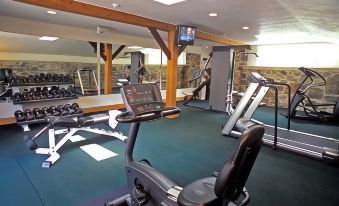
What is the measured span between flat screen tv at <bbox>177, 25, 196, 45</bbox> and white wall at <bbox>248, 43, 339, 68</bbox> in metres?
4.07

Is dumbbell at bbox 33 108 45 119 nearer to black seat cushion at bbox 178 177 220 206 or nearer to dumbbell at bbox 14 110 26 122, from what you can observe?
dumbbell at bbox 14 110 26 122

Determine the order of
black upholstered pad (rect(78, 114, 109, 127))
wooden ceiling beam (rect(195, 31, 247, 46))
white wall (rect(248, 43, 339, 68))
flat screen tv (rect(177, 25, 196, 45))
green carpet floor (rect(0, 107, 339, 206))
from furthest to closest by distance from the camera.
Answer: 1. white wall (rect(248, 43, 339, 68))
2. wooden ceiling beam (rect(195, 31, 247, 46))
3. flat screen tv (rect(177, 25, 196, 45))
4. black upholstered pad (rect(78, 114, 109, 127))
5. green carpet floor (rect(0, 107, 339, 206))

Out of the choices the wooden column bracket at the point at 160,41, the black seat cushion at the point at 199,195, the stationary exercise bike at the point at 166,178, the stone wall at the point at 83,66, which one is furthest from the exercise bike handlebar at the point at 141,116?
the stone wall at the point at 83,66

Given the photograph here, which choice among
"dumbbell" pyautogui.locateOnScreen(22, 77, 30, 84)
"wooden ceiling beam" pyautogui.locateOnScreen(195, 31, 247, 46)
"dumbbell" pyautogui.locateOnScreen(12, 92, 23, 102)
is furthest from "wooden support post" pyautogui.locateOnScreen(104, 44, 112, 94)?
"wooden ceiling beam" pyautogui.locateOnScreen(195, 31, 247, 46)

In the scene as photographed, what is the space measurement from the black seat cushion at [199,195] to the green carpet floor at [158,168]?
1.03 meters

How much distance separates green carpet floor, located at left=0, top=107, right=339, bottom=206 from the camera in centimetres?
211

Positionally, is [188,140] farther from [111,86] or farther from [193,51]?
[193,51]

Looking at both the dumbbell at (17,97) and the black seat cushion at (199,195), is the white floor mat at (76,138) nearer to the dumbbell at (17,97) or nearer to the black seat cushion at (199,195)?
the dumbbell at (17,97)

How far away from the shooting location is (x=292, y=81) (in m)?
7.02

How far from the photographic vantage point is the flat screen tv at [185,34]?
4695mm

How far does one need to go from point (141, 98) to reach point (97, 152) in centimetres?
177

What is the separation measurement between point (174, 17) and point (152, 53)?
3186 mm

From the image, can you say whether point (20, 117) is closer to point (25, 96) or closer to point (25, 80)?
point (25, 96)

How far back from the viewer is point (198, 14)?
3768mm
